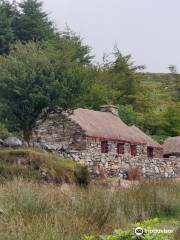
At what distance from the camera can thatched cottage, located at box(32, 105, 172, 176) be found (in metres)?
29.8

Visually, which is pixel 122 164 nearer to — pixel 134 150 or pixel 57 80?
pixel 57 80

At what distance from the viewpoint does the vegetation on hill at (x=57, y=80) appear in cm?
2869

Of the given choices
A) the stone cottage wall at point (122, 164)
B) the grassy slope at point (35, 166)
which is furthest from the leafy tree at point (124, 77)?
the grassy slope at point (35, 166)

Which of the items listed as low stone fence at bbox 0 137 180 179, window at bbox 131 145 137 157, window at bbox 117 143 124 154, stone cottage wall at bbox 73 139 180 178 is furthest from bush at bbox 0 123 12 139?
window at bbox 131 145 137 157

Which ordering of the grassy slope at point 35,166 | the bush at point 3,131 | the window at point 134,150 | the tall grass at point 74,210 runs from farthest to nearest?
the window at point 134,150, the bush at point 3,131, the grassy slope at point 35,166, the tall grass at point 74,210

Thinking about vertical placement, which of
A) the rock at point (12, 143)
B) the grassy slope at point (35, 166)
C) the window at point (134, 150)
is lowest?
the grassy slope at point (35, 166)

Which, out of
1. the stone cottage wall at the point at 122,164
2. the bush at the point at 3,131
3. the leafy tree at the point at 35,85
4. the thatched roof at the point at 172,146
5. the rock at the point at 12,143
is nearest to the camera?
the rock at the point at 12,143

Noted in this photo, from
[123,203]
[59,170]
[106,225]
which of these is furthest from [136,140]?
[106,225]

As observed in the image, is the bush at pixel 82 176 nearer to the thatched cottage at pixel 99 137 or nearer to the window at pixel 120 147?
the thatched cottage at pixel 99 137

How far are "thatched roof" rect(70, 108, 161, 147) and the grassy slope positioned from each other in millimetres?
12615

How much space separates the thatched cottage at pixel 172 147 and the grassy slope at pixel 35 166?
21135mm

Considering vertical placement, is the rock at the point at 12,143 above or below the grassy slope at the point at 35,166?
above

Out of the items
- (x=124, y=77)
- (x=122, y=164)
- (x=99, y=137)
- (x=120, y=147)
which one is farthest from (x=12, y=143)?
(x=124, y=77)

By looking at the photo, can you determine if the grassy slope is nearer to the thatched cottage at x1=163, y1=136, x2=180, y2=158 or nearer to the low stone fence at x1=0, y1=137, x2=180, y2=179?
the low stone fence at x1=0, y1=137, x2=180, y2=179
